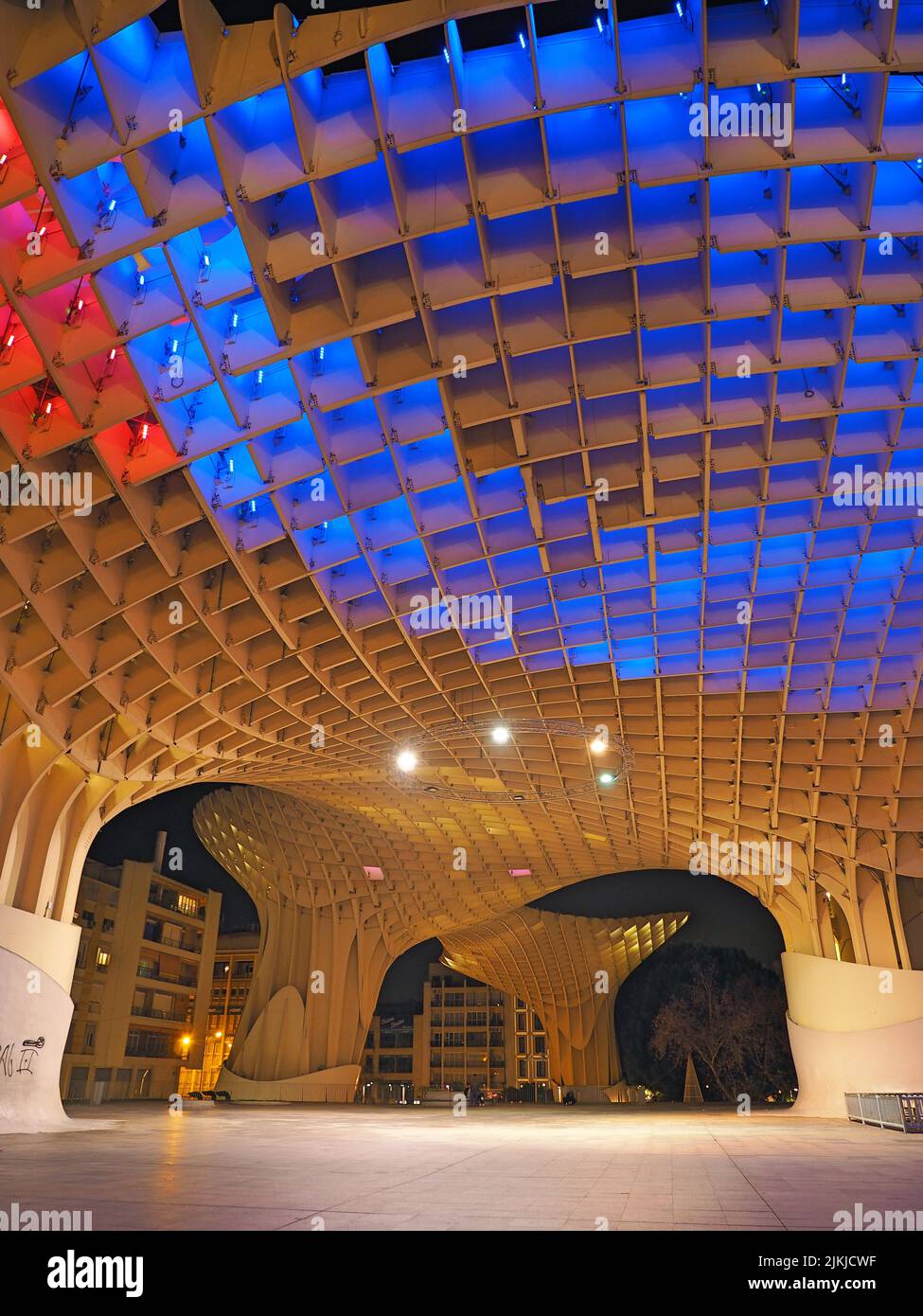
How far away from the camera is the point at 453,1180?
12914 millimetres

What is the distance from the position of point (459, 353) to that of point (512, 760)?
24.9 m

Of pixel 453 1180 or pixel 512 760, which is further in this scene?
pixel 512 760

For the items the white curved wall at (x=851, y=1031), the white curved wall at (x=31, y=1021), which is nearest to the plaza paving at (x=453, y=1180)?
the white curved wall at (x=31, y=1021)

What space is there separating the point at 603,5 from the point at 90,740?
25045mm

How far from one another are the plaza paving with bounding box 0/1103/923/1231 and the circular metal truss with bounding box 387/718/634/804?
44.6 ft

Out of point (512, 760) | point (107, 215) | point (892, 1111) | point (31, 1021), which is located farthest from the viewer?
point (512, 760)

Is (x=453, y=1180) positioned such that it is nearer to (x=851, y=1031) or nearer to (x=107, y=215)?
(x=107, y=215)

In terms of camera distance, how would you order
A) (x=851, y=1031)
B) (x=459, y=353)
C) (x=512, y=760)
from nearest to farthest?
1. (x=459, y=353)
2. (x=512, y=760)
3. (x=851, y=1031)

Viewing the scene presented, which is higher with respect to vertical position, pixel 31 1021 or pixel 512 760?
pixel 512 760

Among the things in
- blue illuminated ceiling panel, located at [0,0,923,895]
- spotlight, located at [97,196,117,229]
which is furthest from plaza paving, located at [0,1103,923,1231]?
spotlight, located at [97,196,117,229]

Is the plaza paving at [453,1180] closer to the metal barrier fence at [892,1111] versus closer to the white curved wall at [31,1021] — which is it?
the white curved wall at [31,1021]

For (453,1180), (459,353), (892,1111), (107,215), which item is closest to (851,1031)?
(892,1111)

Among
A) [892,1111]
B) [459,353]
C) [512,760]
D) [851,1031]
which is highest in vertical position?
→ [459,353]

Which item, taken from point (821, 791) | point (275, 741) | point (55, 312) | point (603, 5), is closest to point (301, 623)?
point (275, 741)
